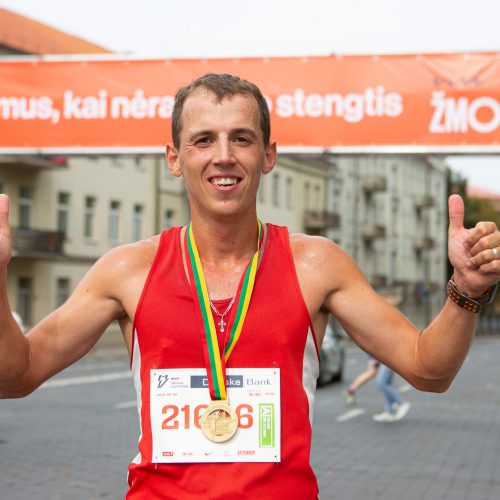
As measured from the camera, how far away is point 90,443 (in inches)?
514

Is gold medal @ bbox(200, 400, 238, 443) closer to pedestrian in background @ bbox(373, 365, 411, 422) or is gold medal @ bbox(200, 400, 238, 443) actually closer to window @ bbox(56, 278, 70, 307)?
pedestrian in background @ bbox(373, 365, 411, 422)

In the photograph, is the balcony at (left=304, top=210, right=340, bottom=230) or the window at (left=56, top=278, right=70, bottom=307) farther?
the balcony at (left=304, top=210, right=340, bottom=230)

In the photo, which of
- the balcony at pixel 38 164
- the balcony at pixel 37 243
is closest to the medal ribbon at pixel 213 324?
the balcony at pixel 37 243

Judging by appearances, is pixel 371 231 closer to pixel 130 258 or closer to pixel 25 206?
pixel 25 206

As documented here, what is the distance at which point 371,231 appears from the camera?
75875 millimetres

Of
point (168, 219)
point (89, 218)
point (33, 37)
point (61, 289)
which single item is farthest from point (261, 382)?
point (168, 219)

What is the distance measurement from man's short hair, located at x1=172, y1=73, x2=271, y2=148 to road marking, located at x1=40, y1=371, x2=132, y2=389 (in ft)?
64.6

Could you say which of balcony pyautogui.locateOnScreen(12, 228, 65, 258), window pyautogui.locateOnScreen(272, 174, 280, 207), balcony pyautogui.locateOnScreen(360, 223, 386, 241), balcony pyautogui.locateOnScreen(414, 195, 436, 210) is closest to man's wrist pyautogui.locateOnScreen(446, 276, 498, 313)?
balcony pyautogui.locateOnScreen(12, 228, 65, 258)

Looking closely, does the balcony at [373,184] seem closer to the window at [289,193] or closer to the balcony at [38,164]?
the window at [289,193]

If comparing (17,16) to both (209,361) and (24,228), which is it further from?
(209,361)

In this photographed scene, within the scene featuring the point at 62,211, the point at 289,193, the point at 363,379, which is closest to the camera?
the point at 363,379

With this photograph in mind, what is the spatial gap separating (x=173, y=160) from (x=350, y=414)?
578 inches

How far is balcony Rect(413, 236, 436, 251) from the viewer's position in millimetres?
88062

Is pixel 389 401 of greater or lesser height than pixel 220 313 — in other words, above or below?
below
